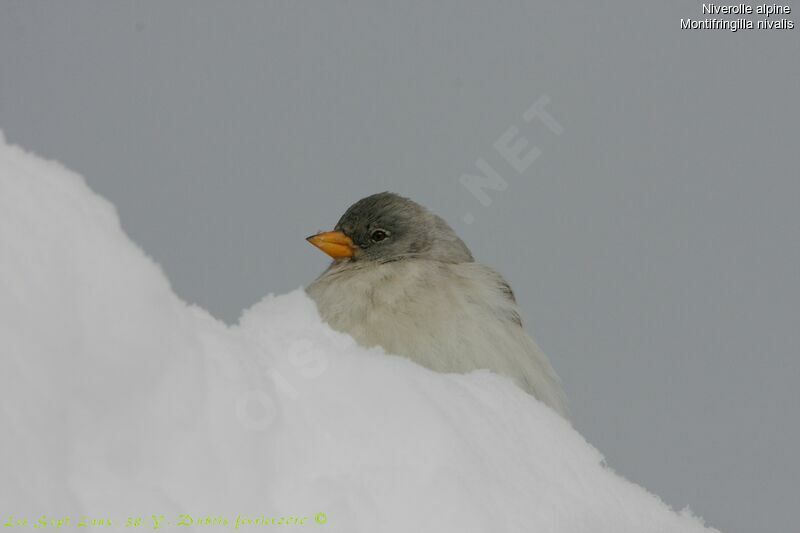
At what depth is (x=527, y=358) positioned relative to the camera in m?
4.39

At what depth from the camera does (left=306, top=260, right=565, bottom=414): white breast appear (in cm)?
399

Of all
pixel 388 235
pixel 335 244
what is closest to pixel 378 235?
pixel 388 235

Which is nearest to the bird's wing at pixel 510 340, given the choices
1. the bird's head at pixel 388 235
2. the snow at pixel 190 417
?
the bird's head at pixel 388 235

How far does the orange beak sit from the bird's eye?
0.11 metres

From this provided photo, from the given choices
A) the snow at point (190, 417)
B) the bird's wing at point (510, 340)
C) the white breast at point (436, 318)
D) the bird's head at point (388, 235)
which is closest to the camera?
the snow at point (190, 417)

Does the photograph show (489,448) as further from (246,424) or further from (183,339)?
(183,339)

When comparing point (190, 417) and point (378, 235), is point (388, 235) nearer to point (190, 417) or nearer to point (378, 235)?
point (378, 235)

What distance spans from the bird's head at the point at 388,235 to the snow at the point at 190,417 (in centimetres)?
332

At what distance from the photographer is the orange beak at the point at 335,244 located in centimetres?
509

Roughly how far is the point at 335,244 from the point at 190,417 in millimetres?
3812

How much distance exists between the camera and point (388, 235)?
511 cm

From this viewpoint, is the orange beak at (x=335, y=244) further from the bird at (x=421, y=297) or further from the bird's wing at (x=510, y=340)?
the bird's wing at (x=510, y=340)

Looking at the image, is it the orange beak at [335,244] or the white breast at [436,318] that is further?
the orange beak at [335,244]

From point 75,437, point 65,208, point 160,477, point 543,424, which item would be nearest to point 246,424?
point 160,477
